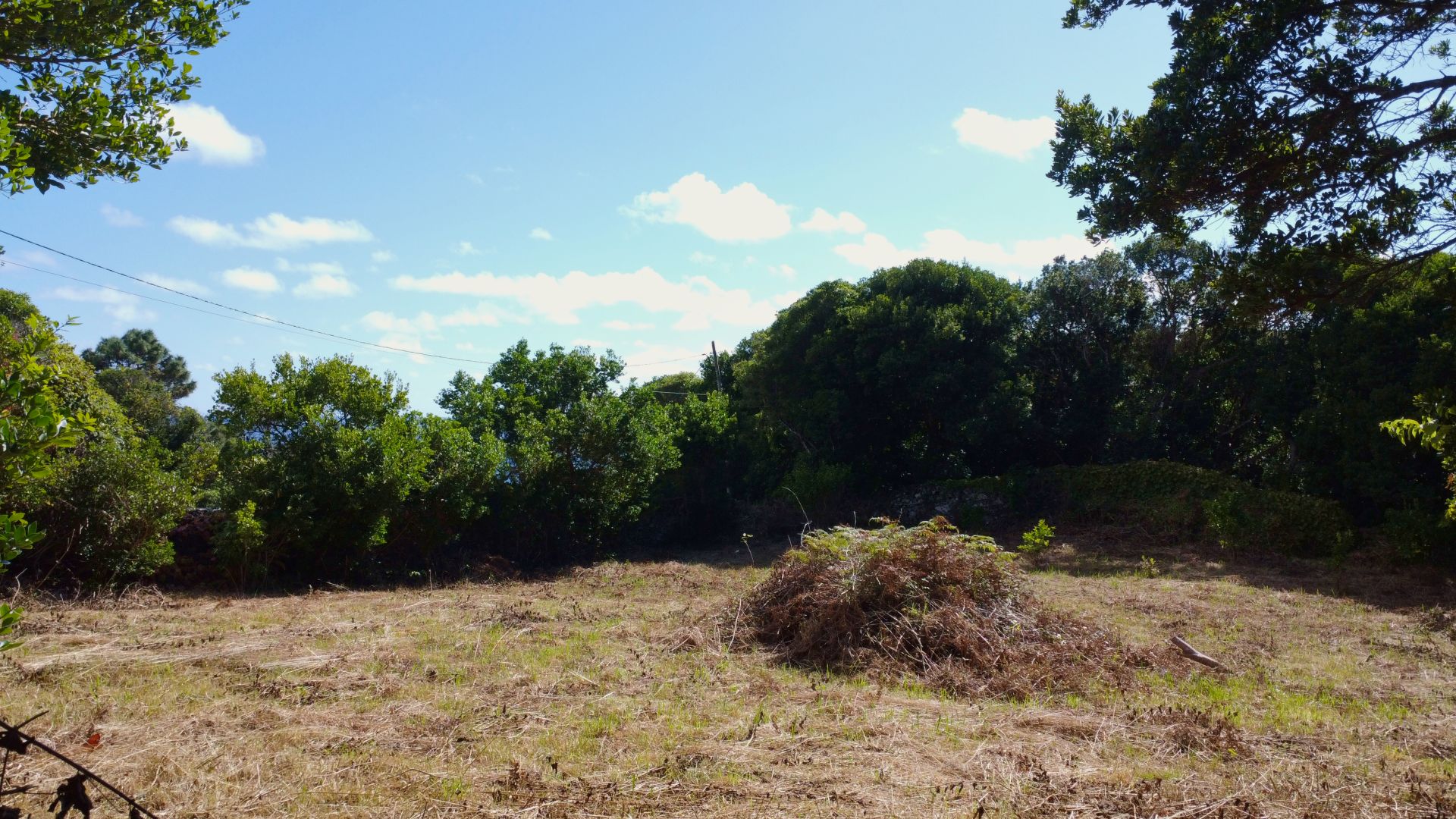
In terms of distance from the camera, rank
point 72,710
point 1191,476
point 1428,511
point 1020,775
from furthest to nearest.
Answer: point 1191,476 < point 1428,511 < point 72,710 < point 1020,775

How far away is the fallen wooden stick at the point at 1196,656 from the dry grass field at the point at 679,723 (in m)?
0.11

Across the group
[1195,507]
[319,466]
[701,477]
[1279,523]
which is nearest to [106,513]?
[319,466]

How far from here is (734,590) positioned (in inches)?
415

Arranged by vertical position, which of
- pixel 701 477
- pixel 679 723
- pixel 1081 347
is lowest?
pixel 679 723

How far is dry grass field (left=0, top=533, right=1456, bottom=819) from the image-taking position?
3799 mm

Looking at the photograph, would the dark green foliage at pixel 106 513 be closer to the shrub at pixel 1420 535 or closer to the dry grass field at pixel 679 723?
A: the dry grass field at pixel 679 723

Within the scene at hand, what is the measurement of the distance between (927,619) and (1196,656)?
203cm

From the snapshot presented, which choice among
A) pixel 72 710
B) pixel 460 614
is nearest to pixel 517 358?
pixel 460 614

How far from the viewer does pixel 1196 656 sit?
Result: 6.60m

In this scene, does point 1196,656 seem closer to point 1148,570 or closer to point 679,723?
point 679,723

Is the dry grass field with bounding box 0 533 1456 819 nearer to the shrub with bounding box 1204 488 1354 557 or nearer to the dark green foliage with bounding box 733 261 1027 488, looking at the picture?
the shrub with bounding box 1204 488 1354 557

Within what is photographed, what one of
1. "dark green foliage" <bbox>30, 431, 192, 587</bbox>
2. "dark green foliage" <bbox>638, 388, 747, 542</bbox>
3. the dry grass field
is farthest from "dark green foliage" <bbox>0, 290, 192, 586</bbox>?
"dark green foliage" <bbox>638, 388, 747, 542</bbox>

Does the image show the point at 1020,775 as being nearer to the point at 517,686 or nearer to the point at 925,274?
the point at 517,686

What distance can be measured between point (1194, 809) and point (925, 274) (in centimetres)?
1503
